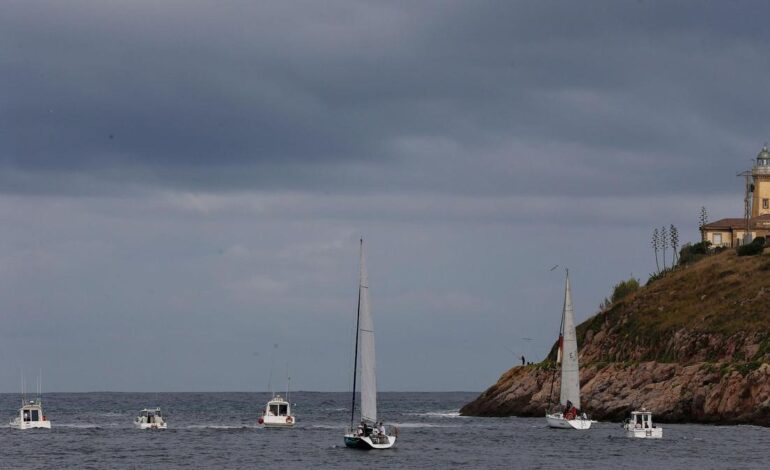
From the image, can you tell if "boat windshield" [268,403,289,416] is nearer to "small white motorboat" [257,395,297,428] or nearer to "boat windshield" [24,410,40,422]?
"small white motorboat" [257,395,297,428]

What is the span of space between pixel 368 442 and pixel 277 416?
44451 millimetres

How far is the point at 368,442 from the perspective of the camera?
330 ft

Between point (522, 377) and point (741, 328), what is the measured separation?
3187 centimetres

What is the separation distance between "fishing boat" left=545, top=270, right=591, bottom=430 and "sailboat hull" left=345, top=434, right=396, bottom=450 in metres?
35.2

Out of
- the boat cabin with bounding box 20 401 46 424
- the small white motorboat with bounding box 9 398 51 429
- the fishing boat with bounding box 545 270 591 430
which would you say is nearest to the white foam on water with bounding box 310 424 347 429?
the fishing boat with bounding box 545 270 591 430

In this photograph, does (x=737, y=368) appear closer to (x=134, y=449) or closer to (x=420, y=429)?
(x=420, y=429)

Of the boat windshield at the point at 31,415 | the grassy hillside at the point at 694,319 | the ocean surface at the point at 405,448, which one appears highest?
the grassy hillside at the point at 694,319

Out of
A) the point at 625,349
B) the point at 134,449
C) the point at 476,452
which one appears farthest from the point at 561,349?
the point at 134,449

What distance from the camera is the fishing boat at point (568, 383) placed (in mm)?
132375

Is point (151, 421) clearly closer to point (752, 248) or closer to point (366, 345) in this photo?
point (366, 345)

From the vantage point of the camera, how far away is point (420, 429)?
141250mm

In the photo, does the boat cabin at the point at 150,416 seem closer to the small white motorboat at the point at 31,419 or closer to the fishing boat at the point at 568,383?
the small white motorboat at the point at 31,419

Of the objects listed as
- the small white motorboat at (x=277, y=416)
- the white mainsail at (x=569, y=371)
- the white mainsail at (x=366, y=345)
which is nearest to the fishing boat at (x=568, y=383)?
the white mainsail at (x=569, y=371)

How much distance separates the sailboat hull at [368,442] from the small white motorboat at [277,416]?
40810 millimetres
